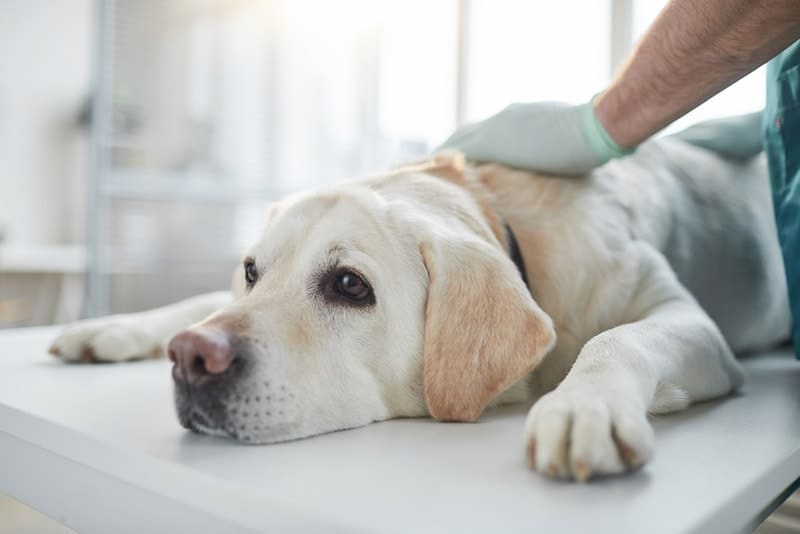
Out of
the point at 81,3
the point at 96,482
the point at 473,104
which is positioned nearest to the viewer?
the point at 96,482

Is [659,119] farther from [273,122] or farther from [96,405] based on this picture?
[273,122]

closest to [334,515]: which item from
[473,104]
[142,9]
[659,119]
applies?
[659,119]

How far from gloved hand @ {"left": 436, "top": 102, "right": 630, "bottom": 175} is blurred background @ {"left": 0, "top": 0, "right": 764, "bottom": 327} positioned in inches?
36.7

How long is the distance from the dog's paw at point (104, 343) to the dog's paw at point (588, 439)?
3.25ft

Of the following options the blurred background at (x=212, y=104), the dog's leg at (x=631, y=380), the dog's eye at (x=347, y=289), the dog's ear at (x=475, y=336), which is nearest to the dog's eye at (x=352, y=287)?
the dog's eye at (x=347, y=289)

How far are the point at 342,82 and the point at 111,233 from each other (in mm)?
A: 2090

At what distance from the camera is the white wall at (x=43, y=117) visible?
16.1 ft

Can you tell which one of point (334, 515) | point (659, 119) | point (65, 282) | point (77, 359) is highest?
point (659, 119)

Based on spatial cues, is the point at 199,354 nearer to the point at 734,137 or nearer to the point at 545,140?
the point at 545,140

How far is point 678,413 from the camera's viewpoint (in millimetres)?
1004

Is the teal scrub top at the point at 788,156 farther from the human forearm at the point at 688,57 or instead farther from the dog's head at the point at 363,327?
the dog's head at the point at 363,327

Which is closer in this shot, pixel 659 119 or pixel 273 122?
pixel 659 119

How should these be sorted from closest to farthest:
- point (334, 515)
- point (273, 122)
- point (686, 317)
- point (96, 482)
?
point (334, 515) → point (96, 482) → point (686, 317) → point (273, 122)

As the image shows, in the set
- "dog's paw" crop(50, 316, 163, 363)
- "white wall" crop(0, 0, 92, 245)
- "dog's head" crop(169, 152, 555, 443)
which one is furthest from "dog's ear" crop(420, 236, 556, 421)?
"white wall" crop(0, 0, 92, 245)
